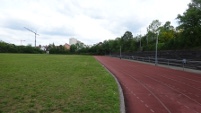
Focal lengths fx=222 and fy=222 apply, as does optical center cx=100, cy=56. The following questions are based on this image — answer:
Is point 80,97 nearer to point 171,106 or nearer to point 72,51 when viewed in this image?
point 171,106

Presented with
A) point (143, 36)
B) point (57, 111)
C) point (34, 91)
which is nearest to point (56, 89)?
point (34, 91)

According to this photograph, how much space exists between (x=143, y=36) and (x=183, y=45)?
3835 cm

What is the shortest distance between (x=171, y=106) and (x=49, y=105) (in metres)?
3.84

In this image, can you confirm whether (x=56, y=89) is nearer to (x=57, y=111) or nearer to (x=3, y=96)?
(x=3, y=96)

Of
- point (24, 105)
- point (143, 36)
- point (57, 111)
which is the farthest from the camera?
point (143, 36)

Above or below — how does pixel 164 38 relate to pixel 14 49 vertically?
above

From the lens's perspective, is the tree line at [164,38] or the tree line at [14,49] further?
the tree line at [14,49]

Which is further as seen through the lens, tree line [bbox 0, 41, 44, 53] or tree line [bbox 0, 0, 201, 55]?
tree line [bbox 0, 41, 44, 53]

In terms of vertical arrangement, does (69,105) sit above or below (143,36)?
below

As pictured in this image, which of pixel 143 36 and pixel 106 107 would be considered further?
pixel 143 36

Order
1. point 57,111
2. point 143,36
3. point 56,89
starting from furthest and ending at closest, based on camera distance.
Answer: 1. point 143,36
2. point 56,89
3. point 57,111

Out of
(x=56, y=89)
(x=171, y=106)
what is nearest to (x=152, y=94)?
(x=171, y=106)

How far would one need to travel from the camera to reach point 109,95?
25.6 feet

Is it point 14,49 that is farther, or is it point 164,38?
point 14,49
